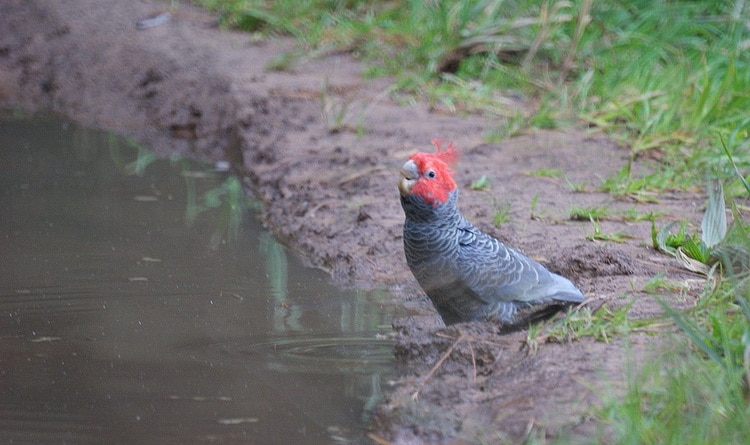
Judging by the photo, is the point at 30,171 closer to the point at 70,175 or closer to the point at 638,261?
the point at 70,175

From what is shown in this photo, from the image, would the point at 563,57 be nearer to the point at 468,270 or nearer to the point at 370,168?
the point at 370,168

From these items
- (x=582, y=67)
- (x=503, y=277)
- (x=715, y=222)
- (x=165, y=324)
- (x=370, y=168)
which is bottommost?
(x=165, y=324)

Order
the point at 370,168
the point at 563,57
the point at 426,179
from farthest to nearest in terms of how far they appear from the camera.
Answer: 1. the point at 563,57
2. the point at 370,168
3. the point at 426,179

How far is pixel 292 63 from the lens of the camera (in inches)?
273

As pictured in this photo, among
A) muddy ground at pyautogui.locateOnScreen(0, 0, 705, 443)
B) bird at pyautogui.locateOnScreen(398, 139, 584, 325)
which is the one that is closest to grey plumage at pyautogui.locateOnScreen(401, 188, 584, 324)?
bird at pyautogui.locateOnScreen(398, 139, 584, 325)

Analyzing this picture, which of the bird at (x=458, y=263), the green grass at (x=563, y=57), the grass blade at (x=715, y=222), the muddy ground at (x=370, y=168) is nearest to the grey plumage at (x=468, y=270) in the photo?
the bird at (x=458, y=263)

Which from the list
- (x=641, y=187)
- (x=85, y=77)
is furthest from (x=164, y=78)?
(x=641, y=187)

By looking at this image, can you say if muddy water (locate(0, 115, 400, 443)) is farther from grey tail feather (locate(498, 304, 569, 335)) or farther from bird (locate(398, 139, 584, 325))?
grey tail feather (locate(498, 304, 569, 335))

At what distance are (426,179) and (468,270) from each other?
1.21 feet

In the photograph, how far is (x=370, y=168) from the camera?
508 cm

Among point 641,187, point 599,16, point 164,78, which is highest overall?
point 599,16

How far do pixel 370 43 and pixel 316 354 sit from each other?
435 cm

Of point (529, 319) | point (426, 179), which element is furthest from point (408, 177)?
point (529, 319)

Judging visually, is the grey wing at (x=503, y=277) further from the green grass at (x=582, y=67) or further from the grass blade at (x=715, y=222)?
the grass blade at (x=715, y=222)
